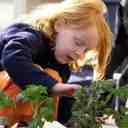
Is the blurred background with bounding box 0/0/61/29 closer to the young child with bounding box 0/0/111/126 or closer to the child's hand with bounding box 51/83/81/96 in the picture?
the young child with bounding box 0/0/111/126

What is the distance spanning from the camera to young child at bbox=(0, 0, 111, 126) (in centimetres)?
85

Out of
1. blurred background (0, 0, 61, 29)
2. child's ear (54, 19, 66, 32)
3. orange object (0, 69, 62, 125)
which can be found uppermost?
child's ear (54, 19, 66, 32)

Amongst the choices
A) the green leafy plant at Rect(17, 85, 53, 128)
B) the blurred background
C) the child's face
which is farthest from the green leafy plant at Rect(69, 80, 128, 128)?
the blurred background

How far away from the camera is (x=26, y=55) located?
2.82 feet

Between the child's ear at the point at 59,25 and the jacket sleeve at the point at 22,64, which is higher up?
the child's ear at the point at 59,25

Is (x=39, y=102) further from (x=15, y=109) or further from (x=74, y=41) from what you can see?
(x=74, y=41)

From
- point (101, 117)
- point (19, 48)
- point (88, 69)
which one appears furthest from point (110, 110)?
point (88, 69)

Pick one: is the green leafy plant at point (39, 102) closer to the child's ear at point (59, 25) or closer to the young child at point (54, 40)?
the young child at point (54, 40)

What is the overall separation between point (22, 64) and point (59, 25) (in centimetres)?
18

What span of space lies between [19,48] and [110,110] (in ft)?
1.15

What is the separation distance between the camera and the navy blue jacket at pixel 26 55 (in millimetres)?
821

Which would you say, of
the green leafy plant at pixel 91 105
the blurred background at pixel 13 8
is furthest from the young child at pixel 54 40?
the blurred background at pixel 13 8

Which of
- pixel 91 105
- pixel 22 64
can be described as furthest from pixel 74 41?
pixel 91 105

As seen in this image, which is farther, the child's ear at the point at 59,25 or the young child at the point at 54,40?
the child's ear at the point at 59,25
